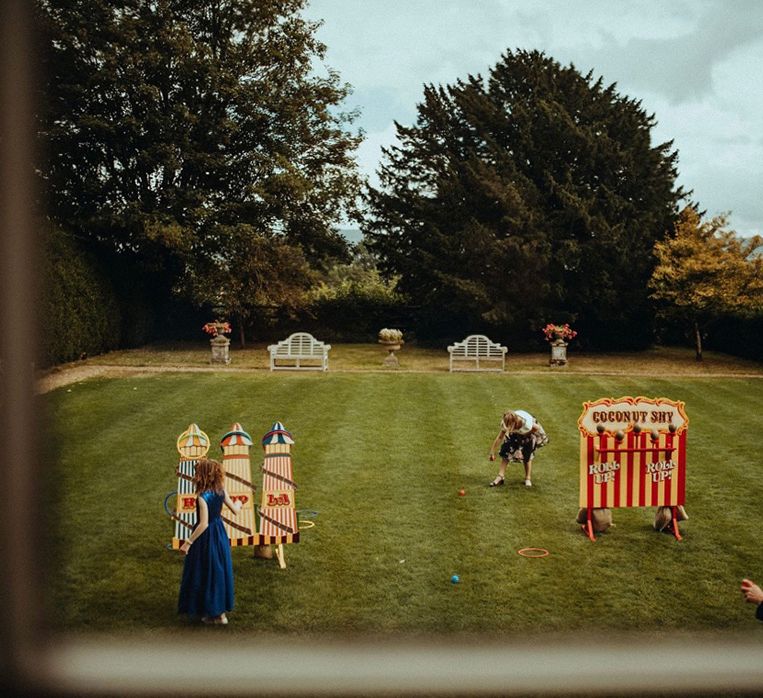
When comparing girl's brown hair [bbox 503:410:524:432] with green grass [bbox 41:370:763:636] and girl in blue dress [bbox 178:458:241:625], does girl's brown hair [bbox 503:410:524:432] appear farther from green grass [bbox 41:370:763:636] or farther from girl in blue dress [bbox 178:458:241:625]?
girl in blue dress [bbox 178:458:241:625]

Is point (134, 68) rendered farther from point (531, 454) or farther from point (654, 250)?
point (531, 454)

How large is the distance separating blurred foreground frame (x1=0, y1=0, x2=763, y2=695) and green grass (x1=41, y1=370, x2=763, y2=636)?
0.32 feet

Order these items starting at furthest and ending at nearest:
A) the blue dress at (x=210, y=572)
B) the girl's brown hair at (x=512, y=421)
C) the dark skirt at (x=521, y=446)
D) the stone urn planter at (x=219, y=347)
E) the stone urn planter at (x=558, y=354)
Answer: the stone urn planter at (x=558, y=354) < the stone urn planter at (x=219, y=347) < the dark skirt at (x=521, y=446) < the girl's brown hair at (x=512, y=421) < the blue dress at (x=210, y=572)

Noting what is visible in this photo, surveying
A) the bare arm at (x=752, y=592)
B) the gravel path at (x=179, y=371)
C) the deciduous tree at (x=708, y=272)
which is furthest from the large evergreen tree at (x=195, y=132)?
the bare arm at (x=752, y=592)

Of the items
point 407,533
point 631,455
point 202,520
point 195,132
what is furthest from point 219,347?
point 202,520

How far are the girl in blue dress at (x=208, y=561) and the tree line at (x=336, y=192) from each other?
12371 mm

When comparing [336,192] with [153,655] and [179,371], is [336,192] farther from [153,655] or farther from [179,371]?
[153,655]

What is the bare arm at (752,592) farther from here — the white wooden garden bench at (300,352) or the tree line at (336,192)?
the tree line at (336,192)

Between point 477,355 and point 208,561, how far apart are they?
479 inches

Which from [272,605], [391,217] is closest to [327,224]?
[391,217]

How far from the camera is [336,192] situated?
20734 mm

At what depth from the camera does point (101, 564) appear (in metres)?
5.49

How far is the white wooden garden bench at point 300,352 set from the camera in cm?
1584

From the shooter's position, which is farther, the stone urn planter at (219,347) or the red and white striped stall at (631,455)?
the stone urn planter at (219,347)
